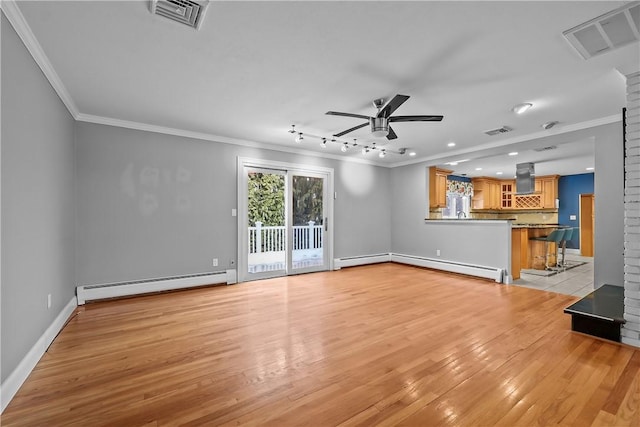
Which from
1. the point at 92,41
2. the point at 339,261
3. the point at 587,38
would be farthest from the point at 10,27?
the point at 339,261

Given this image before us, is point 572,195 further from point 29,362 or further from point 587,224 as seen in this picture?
point 29,362

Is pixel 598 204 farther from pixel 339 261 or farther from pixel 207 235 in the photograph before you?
pixel 207 235

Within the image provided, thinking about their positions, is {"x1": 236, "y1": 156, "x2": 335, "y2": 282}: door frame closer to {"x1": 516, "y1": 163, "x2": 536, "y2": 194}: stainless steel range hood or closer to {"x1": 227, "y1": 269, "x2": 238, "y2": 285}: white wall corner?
{"x1": 227, "y1": 269, "x2": 238, "y2": 285}: white wall corner

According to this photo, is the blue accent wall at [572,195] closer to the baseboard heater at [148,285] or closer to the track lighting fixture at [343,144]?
the track lighting fixture at [343,144]

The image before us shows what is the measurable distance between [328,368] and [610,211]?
4238 millimetres

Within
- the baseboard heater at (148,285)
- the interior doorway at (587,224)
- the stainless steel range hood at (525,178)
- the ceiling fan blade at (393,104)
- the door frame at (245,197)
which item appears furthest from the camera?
the interior doorway at (587,224)

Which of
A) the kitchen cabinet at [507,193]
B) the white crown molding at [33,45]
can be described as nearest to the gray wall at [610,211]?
the white crown molding at [33,45]

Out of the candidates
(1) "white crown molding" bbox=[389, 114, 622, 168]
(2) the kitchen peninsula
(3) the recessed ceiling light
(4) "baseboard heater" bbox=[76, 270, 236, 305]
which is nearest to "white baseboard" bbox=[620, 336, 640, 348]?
(2) the kitchen peninsula

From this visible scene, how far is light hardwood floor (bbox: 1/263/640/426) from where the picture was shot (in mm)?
1735

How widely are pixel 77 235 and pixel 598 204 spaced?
7.04m

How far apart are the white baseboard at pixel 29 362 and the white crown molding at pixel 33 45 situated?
2350mm

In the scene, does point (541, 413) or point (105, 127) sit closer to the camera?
point (541, 413)

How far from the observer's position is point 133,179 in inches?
168

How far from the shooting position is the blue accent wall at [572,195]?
8.56m
